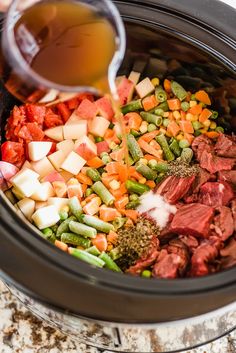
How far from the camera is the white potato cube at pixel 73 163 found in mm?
2033

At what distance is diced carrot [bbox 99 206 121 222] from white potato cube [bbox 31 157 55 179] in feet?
0.81

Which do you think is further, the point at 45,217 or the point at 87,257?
the point at 45,217

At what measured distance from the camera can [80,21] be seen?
164 centimetres

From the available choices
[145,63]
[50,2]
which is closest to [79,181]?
[145,63]

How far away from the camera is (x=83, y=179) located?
204 cm

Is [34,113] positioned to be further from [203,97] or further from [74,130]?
[203,97]

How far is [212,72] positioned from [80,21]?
0.62 metres

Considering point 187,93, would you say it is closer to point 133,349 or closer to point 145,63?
point 145,63

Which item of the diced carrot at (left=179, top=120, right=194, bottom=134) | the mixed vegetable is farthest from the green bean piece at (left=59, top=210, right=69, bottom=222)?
the diced carrot at (left=179, top=120, right=194, bottom=134)

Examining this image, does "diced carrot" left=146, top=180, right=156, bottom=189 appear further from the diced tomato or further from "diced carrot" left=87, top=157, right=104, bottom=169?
the diced tomato

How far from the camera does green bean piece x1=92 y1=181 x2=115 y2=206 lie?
6.52ft

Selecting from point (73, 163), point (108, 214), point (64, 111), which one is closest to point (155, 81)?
point (64, 111)

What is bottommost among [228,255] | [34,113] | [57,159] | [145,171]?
[228,255]

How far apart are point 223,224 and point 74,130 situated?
0.64m
